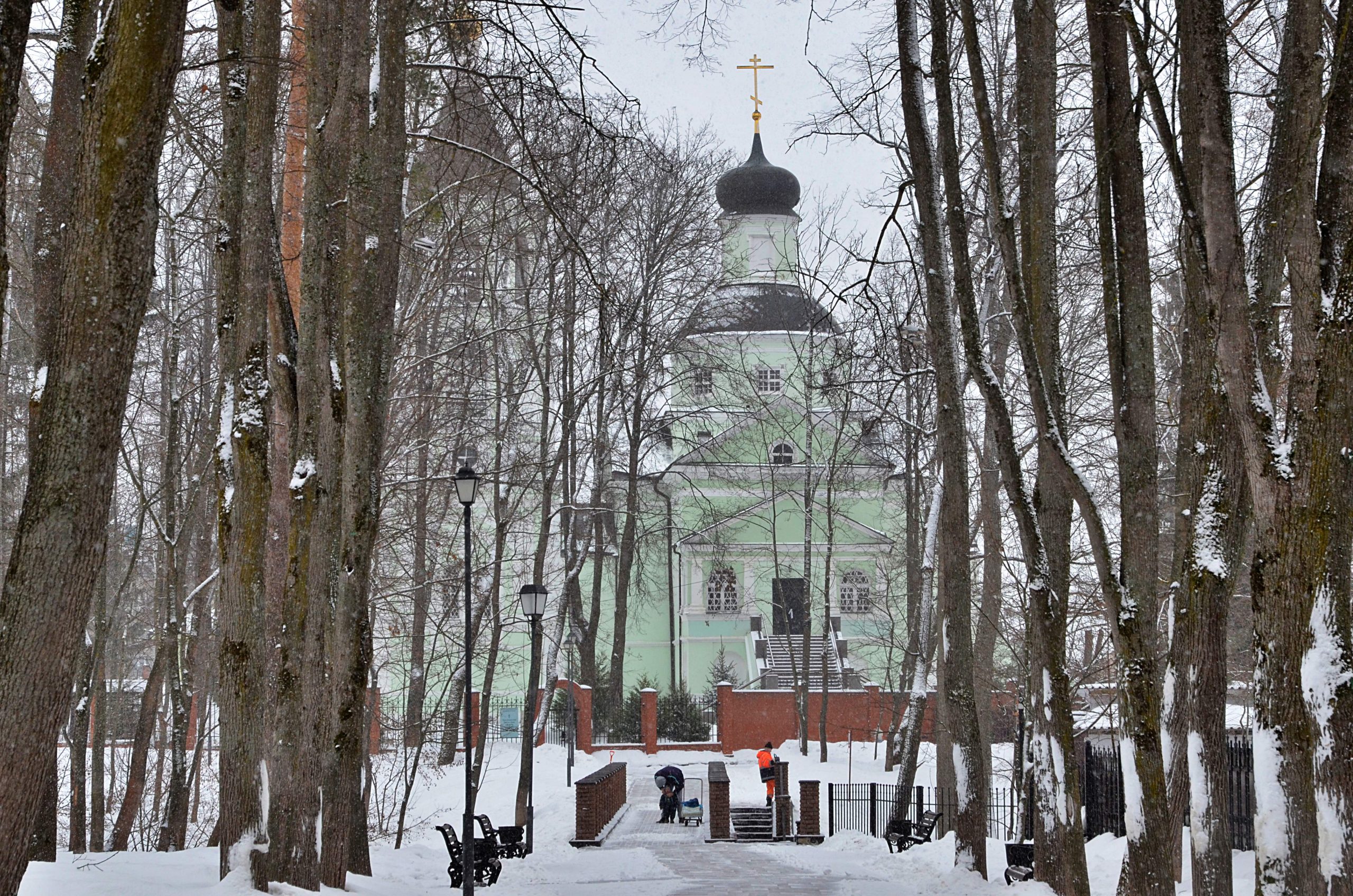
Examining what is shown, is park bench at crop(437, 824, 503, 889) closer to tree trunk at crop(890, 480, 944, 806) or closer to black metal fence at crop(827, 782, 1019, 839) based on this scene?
black metal fence at crop(827, 782, 1019, 839)

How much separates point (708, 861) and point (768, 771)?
759 cm

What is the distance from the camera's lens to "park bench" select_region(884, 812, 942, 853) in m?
16.2

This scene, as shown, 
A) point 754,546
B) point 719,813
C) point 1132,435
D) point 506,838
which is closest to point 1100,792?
point 719,813

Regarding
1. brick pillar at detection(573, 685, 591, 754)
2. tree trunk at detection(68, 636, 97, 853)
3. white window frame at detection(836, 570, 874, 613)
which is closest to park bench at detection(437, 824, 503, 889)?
tree trunk at detection(68, 636, 97, 853)

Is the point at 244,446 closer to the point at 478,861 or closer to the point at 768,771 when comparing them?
the point at 478,861

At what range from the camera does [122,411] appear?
5.21m

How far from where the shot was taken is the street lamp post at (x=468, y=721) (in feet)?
37.5

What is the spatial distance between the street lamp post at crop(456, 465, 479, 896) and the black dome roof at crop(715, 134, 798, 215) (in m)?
30.5

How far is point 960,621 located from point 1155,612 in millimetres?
3108

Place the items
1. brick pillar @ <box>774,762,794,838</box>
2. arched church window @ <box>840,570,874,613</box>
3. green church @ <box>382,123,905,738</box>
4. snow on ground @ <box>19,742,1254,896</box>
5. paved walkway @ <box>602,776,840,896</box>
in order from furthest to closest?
arched church window @ <box>840,570,874,613</box> → green church @ <box>382,123,905,738</box> → brick pillar @ <box>774,762,794,838</box> → paved walkway @ <box>602,776,840,896</box> → snow on ground @ <box>19,742,1254,896</box>

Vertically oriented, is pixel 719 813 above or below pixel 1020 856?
below

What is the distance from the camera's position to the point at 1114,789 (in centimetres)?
1567

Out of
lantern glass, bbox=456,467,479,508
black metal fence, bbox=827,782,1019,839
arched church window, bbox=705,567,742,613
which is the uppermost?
lantern glass, bbox=456,467,479,508

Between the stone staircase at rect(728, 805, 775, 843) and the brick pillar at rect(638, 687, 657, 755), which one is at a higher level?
the brick pillar at rect(638, 687, 657, 755)
